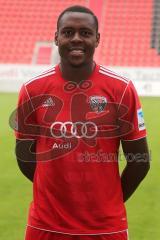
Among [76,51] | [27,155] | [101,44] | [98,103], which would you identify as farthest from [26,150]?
[101,44]

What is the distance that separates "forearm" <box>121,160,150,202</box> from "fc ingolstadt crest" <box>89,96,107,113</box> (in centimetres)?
36

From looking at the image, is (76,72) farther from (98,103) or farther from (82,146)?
(82,146)

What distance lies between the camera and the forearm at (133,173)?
241 centimetres

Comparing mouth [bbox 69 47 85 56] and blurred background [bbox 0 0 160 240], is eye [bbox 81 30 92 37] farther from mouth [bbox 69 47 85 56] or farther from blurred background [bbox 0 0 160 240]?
blurred background [bbox 0 0 160 240]

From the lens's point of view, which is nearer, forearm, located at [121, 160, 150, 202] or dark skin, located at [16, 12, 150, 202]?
dark skin, located at [16, 12, 150, 202]

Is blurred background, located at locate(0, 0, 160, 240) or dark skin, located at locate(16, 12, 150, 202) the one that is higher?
blurred background, located at locate(0, 0, 160, 240)

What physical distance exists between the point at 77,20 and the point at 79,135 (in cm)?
49

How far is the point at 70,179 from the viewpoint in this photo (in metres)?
2.19

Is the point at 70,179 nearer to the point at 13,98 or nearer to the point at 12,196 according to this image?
the point at 12,196

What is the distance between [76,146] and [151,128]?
25.9 ft

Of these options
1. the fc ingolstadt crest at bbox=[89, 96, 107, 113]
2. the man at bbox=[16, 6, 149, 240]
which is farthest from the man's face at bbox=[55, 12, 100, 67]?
the fc ingolstadt crest at bbox=[89, 96, 107, 113]

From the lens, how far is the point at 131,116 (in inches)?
87.4

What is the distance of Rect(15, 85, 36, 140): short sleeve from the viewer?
2.27 meters

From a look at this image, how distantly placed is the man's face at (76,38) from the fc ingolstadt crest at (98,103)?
0.16 meters
